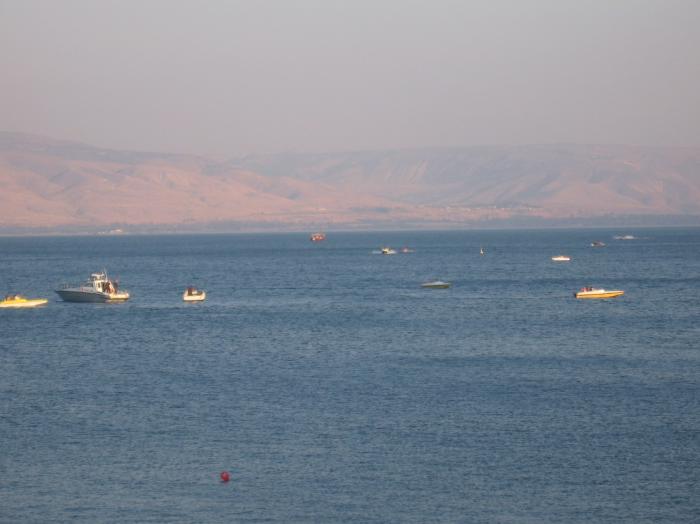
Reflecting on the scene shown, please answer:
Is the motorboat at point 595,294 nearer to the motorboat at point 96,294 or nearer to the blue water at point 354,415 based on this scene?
the blue water at point 354,415

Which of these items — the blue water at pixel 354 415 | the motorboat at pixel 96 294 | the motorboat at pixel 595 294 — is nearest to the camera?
the blue water at pixel 354 415

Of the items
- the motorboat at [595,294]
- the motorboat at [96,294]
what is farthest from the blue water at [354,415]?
the motorboat at [96,294]

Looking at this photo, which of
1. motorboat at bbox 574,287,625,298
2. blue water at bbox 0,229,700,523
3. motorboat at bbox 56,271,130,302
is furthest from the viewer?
motorboat at bbox 56,271,130,302

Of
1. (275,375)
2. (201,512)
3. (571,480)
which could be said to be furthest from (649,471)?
(275,375)

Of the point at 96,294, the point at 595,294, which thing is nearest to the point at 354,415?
the point at 595,294

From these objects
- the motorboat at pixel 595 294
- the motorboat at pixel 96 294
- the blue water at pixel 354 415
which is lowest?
the blue water at pixel 354 415

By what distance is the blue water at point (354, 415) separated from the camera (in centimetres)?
4241

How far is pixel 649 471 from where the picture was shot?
1783 inches

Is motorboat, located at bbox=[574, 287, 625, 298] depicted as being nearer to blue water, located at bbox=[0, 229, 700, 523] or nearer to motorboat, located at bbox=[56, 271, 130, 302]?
blue water, located at bbox=[0, 229, 700, 523]

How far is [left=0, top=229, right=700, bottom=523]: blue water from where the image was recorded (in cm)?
4241

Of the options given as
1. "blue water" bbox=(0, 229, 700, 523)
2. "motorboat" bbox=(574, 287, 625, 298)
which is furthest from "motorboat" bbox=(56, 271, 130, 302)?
"motorboat" bbox=(574, 287, 625, 298)

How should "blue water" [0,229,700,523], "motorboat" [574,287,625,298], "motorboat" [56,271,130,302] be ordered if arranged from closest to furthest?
1. "blue water" [0,229,700,523]
2. "motorboat" [574,287,625,298]
3. "motorboat" [56,271,130,302]

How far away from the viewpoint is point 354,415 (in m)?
55.8

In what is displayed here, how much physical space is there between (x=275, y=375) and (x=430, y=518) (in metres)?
28.6
